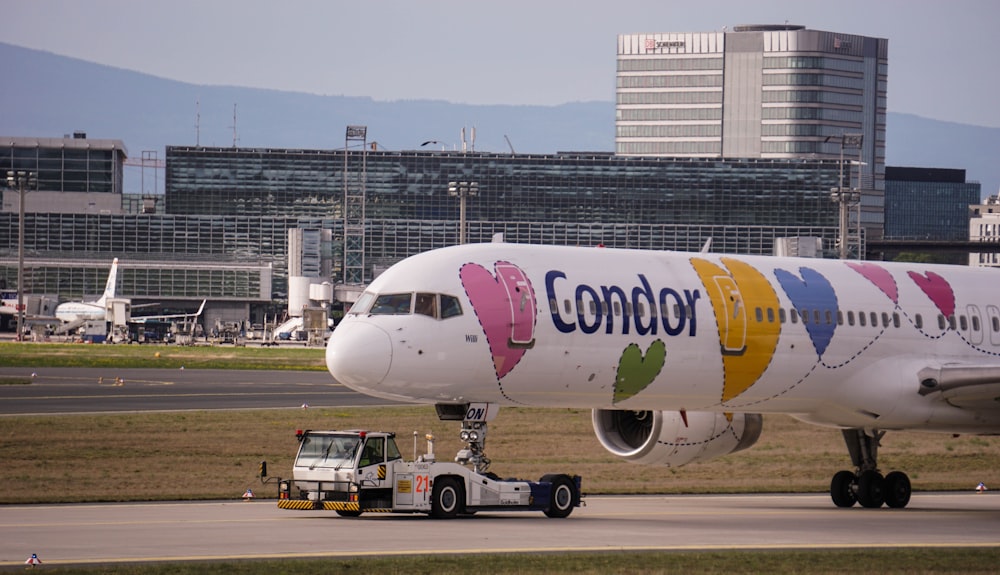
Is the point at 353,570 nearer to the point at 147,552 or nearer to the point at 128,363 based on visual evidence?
the point at 147,552

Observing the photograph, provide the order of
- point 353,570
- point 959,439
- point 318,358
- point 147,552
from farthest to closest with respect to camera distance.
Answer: point 318,358 → point 959,439 → point 147,552 → point 353,570

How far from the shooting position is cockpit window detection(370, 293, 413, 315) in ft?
92.2

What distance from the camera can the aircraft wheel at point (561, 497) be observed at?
98.5 feet

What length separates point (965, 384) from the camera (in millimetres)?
32656

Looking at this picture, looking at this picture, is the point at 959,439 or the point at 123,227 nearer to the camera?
the point at 959,439

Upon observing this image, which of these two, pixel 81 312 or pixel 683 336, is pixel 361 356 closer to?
pixel 683 336

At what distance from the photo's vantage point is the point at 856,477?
35.4m

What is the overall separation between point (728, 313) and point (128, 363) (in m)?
63.9

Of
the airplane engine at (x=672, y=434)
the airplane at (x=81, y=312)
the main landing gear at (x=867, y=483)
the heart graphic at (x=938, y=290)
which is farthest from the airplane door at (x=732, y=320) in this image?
the airplane at (x=81, y=312)

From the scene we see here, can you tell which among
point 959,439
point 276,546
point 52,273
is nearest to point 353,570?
point 276,546

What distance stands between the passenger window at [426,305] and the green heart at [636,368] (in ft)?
13.3

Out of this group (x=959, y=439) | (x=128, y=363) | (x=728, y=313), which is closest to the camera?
(x=728, y=313)

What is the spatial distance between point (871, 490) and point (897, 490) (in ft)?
2.06

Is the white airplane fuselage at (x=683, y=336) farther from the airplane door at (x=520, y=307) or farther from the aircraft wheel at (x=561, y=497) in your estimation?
the aircraft wheel at (x=561, y=497)
